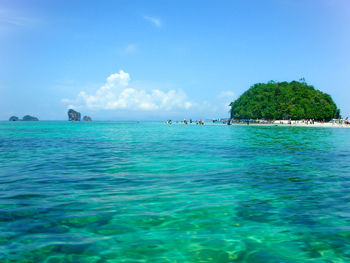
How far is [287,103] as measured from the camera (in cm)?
11231

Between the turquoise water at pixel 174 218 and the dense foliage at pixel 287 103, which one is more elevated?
the dense foliage at pixel 287 103

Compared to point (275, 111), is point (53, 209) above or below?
below

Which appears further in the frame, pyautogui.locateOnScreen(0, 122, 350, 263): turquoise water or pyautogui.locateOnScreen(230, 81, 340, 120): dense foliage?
pyautogui.locateOnScreen(230, 81, 340, 120): dense foliage

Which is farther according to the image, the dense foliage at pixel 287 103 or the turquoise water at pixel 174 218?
the dense foliage at pixel 287 103

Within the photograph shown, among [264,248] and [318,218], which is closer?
[264,248]

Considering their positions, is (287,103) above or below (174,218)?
above

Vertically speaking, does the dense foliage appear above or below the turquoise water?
above

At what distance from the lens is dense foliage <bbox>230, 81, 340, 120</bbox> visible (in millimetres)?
109312

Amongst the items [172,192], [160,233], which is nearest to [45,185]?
[172,192]

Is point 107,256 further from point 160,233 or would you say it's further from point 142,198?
point 142,198

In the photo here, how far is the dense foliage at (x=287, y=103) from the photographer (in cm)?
10931

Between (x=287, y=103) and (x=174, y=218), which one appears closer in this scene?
(x=174, y=218)

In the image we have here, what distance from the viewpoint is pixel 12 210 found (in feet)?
22.2

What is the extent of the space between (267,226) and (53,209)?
16.4 ft
